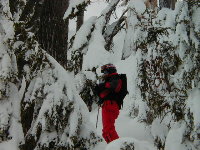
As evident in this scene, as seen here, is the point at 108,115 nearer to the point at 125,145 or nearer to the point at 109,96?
the point at 109,96

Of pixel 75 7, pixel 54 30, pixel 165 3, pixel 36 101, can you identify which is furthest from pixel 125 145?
pixel 165 3

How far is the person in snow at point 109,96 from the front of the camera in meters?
5.90

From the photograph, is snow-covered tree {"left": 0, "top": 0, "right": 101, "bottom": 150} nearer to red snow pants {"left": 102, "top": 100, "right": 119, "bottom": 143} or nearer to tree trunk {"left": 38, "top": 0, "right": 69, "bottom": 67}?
tree trunk {"left": 38, "top": 0, "right": 69, "bottom": 67}

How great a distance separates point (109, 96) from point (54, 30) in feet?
6.95

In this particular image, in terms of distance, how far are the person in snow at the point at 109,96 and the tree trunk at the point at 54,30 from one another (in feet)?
4.58

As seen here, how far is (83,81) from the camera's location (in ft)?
18.2

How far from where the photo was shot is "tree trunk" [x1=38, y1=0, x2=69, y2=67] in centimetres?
439

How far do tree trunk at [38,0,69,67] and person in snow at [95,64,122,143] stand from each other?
1.40m

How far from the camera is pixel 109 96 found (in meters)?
6.07

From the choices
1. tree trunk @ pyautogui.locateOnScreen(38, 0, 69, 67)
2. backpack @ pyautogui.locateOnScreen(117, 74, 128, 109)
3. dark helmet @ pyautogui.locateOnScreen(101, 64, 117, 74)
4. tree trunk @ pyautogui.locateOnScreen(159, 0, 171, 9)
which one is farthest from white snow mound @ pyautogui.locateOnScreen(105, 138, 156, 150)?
tree trunk @ pyautogui.locateOnScreen(159, 0, 171, 9)

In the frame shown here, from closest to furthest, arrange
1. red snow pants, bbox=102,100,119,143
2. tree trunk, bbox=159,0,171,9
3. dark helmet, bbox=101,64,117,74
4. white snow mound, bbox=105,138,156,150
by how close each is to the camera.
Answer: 1. white snow mound, bbox=105,138,156,150
2. dark helmet, bbox=101,64,117,74
3. red snow pants, bbox=102,100,119,143
4. tree trunk, bbox=159,0,171,9

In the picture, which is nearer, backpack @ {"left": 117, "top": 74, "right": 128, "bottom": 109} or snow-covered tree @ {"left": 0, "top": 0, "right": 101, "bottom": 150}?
snow-covered tree @ {"left": 0, "top": 0, "right": 101, "bottom": 150}

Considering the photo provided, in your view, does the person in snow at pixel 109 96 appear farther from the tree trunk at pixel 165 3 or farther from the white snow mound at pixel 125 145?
the white snow mound at pixel 125 145

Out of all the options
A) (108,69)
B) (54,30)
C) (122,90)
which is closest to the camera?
(54,30)
